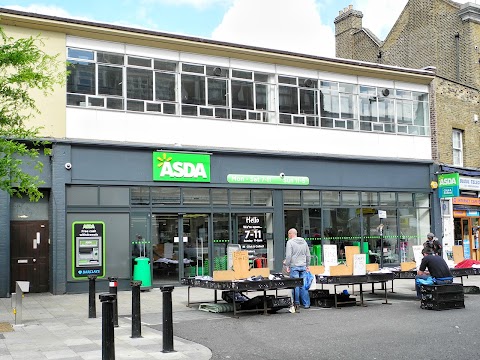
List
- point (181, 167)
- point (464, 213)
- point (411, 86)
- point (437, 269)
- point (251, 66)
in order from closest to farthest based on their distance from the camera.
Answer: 1. point (437, 269)
2. point (181, 167)
3. point (251, 66)
4. point (411, 86)
5. point (464, 213)

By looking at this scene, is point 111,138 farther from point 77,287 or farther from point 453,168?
point 453,168

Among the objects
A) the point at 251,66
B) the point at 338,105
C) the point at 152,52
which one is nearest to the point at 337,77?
the point at 338,105

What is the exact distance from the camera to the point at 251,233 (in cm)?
2031

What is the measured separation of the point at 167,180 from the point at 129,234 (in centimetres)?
204

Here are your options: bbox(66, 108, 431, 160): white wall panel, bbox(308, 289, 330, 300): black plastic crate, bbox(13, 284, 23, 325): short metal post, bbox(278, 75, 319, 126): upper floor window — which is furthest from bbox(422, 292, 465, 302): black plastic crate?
bbox(278, 75, 319, 126): upper floor window

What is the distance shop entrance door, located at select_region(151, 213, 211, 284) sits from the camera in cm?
1855

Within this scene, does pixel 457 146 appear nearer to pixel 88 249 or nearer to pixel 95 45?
pixel 95 45

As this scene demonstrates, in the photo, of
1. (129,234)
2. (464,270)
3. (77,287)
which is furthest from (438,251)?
(77,287)

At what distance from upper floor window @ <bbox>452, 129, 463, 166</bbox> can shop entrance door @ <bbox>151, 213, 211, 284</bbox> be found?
12464mm

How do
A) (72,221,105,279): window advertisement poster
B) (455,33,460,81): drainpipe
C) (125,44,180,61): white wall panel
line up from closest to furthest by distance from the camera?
(72,221,105,279): window advertisement poster < (125,44,180,61): white wall panel < (455,33,460,81): drainpipe

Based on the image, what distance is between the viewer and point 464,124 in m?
26.2

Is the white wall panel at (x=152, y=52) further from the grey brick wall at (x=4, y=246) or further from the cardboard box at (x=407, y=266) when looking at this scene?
the cardboard box at (x=407, y=266)

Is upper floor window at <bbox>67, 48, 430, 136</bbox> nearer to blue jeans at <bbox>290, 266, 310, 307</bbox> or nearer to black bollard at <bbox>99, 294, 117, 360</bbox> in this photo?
blue jeans at <bbox>290, 266, 310, 307</bbox>

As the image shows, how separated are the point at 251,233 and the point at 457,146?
11.3m
